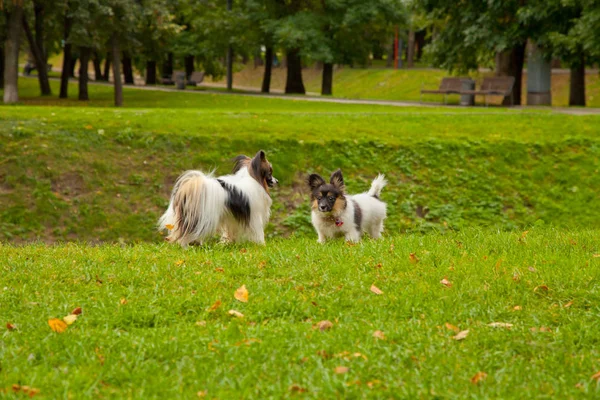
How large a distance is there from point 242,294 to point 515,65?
33671mm

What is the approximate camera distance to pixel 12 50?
3120 cm

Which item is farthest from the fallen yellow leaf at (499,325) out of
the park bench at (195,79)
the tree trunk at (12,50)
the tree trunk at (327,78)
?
the park bench at (195,79)

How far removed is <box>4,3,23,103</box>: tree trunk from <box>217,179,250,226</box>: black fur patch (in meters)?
23.7

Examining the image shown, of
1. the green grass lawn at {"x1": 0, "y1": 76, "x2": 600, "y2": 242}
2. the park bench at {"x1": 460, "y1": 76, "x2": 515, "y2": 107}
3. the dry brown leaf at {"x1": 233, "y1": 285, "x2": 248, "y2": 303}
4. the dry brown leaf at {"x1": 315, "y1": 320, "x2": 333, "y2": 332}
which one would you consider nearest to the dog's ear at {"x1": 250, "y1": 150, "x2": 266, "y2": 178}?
the dry brown leaf at {"x1": 233, "y1": 285, "x2": 248, "y2": 303}

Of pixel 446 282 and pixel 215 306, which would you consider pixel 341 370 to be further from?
pixel 446 282

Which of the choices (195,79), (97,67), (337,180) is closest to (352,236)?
(337,180)

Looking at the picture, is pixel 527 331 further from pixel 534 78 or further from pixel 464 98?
pixel 534 78

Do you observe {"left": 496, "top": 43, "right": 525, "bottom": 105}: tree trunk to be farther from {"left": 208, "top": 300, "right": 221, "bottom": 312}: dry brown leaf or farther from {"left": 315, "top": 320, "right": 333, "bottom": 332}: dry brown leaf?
{"left": 315, "top": 320, "right": 333, "bottom": 332}: dry brown leaf

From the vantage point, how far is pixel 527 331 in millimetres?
5695

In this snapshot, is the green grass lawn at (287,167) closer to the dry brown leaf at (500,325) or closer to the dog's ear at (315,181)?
the dog's ear at (315,181)

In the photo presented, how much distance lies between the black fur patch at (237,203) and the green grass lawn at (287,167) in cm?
493

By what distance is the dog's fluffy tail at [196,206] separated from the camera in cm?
958

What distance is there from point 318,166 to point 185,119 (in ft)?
15.5

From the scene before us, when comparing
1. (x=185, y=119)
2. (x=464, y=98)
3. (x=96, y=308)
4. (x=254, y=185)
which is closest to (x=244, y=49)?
(x=464, y=98)
